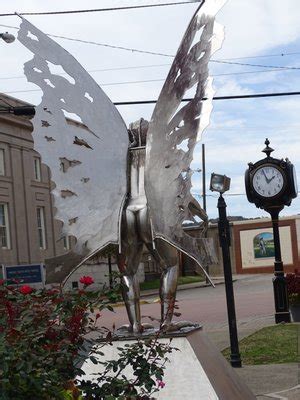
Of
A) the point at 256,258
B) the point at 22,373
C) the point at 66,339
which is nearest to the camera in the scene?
the point at 22,373

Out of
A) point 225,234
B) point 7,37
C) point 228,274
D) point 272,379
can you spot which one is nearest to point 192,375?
point 272,379

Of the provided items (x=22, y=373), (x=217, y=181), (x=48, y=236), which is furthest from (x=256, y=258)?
(x=22, y=373)

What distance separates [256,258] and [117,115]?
4765 centimetres

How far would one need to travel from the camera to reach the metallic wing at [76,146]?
695 cm

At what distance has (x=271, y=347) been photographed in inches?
492

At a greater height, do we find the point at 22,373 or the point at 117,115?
the point at 117,115

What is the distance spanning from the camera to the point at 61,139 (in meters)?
7.04

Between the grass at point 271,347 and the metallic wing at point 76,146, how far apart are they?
5.30m

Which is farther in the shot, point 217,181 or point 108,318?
point 108,318

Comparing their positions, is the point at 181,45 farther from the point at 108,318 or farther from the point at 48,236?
the point at 48,236

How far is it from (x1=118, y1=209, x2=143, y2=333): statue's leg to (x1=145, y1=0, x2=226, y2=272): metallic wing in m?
0.32

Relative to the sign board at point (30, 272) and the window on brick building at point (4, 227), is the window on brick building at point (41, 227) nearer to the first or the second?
the window on brick building at point (4, 227)

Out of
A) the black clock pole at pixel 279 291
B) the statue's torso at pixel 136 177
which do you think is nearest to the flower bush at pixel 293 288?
the black clock pole at pixel 279 291

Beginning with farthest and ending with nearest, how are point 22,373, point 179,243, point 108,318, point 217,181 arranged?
point 108,318 → point 217,181 → point 179,243 → point 22,373
